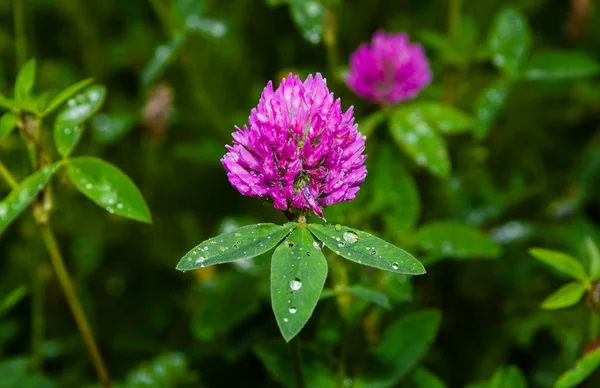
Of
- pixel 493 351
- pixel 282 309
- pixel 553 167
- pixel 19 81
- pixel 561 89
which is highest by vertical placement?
pixel 19 81

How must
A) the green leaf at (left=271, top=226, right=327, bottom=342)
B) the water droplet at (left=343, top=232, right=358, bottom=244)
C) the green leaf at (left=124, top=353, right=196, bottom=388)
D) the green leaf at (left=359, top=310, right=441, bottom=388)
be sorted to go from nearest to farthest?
1. the green leaf at (left=271, top=226, right=327, bottom=342)
2. the water droplet at (left=343, top=232, right=358, bottom=244)
3. the green leaf at (left=359, top=310, right=441, bottom=388)
4. the green leaf at (left=124, top=353, right=196, bottom=388)

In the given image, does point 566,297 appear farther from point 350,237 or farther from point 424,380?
point 350,237

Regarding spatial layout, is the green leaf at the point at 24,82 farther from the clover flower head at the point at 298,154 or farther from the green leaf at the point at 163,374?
the green leaf at the point at 163,374

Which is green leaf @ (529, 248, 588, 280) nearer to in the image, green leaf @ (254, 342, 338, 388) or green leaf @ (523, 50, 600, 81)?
green leaf @ (254, 342, 338, 388)

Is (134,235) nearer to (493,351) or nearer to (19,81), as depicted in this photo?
(19,81)

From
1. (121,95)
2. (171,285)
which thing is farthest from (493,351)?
(121,95)

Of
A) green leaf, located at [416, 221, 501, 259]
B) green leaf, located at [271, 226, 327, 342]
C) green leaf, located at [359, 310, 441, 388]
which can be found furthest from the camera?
green leaf, located at [416, 221, 501, 259]

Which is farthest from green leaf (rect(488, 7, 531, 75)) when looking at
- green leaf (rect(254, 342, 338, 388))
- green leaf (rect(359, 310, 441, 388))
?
green leaf (rect(254, 342, 338, 388))
